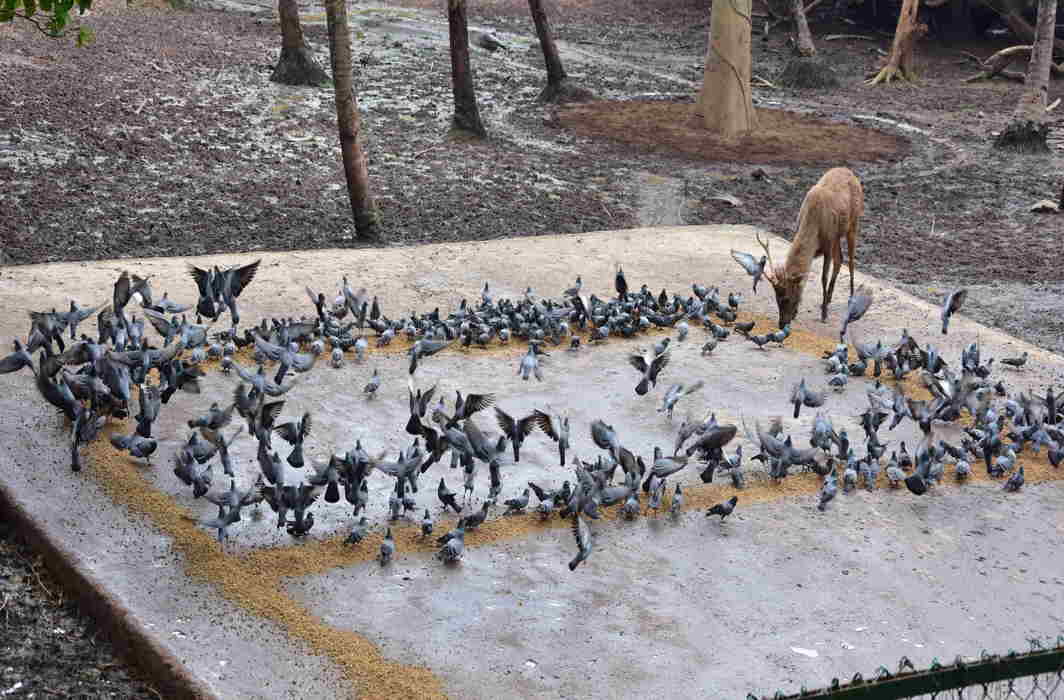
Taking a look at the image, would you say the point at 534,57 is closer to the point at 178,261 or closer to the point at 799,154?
the point at 799,154

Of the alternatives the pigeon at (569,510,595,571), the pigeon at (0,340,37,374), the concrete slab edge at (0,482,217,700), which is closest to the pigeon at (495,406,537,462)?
the pigeon at (569,510,595,571)

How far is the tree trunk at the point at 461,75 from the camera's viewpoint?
13.9 metres

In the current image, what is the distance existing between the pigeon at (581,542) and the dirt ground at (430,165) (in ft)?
16.4

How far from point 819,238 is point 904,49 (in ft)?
44.5

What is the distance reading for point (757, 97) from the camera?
19562 millimetres

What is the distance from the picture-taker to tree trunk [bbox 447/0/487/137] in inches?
548

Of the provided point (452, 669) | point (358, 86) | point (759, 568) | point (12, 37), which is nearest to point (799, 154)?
point (358, 86)

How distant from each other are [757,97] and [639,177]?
19.9 feet

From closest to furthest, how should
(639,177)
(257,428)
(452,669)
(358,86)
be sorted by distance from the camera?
1. (452,669)
2. (257,428)
3. (639,177)
4. (358,86)

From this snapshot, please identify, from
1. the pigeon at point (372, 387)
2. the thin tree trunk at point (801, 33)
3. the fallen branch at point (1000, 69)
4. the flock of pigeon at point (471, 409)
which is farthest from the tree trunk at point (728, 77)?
the pigeon at point (372, 387)

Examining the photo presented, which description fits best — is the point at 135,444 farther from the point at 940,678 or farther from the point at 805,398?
the point at 940,678

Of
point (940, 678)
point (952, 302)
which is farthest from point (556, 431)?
point (952, 302)

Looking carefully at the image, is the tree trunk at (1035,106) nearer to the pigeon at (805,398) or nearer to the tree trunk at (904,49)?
the tree trunk at (904,49)

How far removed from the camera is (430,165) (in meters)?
13.9
